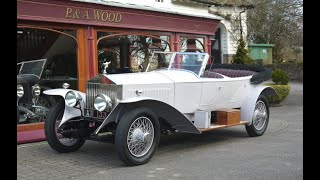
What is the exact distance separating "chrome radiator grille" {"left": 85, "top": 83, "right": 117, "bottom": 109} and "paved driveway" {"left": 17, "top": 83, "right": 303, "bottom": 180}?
912 mm

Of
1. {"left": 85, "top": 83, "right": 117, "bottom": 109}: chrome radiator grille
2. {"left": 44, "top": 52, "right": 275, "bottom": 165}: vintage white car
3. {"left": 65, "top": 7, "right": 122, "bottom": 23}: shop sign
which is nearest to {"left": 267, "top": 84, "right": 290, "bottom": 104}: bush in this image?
{"left": 44, "top": 52, "right": 275, "bottom": 165}: vintage white car

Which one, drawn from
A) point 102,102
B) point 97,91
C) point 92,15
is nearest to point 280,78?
point 92,15

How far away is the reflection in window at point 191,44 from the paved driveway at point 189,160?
3333 mm

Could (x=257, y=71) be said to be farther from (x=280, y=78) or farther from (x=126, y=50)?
(x=280, y=78)

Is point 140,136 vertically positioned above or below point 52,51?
below

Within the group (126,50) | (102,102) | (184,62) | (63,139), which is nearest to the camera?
(102,102)

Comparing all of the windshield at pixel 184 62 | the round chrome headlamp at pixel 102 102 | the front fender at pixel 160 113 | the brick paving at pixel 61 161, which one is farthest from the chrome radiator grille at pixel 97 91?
the windshield at pixel 184 62

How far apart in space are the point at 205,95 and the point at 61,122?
2.66m

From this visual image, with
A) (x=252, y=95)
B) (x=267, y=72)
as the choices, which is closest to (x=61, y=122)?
(x=252, y=95)

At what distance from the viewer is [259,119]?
9391 millimetres

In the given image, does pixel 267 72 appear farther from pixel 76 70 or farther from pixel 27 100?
pixel 27 100

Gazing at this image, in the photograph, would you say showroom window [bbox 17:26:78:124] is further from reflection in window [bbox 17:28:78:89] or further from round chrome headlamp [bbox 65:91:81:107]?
round chrome headlamp [bbox 65:91:81:107]

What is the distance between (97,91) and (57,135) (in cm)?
104

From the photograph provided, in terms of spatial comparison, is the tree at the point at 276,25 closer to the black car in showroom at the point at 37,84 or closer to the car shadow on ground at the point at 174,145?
the car shadow on ground at the point at 174,145
